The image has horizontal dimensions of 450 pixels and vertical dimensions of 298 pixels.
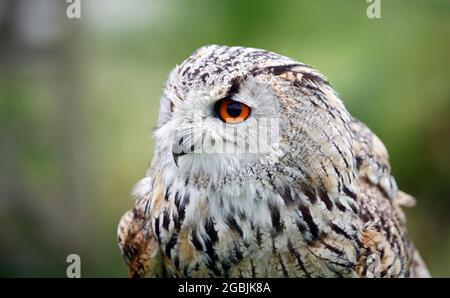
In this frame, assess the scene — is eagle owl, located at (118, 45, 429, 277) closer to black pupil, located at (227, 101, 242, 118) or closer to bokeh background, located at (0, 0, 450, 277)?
black pupil, located at (227, 101, 242, 118)

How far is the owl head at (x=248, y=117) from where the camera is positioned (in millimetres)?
2441

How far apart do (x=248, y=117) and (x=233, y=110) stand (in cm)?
6

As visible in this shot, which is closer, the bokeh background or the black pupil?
the black pupil

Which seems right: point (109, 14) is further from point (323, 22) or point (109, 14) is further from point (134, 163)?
point (323, 22)

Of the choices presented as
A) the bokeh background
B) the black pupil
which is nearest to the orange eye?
the black pupil

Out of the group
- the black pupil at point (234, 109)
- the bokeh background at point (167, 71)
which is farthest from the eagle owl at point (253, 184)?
the bokeh background at point (167, 71)

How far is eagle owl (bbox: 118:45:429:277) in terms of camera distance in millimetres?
2459

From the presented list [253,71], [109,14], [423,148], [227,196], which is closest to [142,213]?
[227,196]

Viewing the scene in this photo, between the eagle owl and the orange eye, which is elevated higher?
the orange eye

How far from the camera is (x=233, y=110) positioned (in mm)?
2457

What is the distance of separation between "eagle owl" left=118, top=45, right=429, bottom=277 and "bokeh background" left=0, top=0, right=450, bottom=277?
2.58 m

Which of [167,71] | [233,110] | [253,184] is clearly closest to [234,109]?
[233,110]

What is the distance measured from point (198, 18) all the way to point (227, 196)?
3830 mm

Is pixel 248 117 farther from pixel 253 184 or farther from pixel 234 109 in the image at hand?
pixel 253 184
